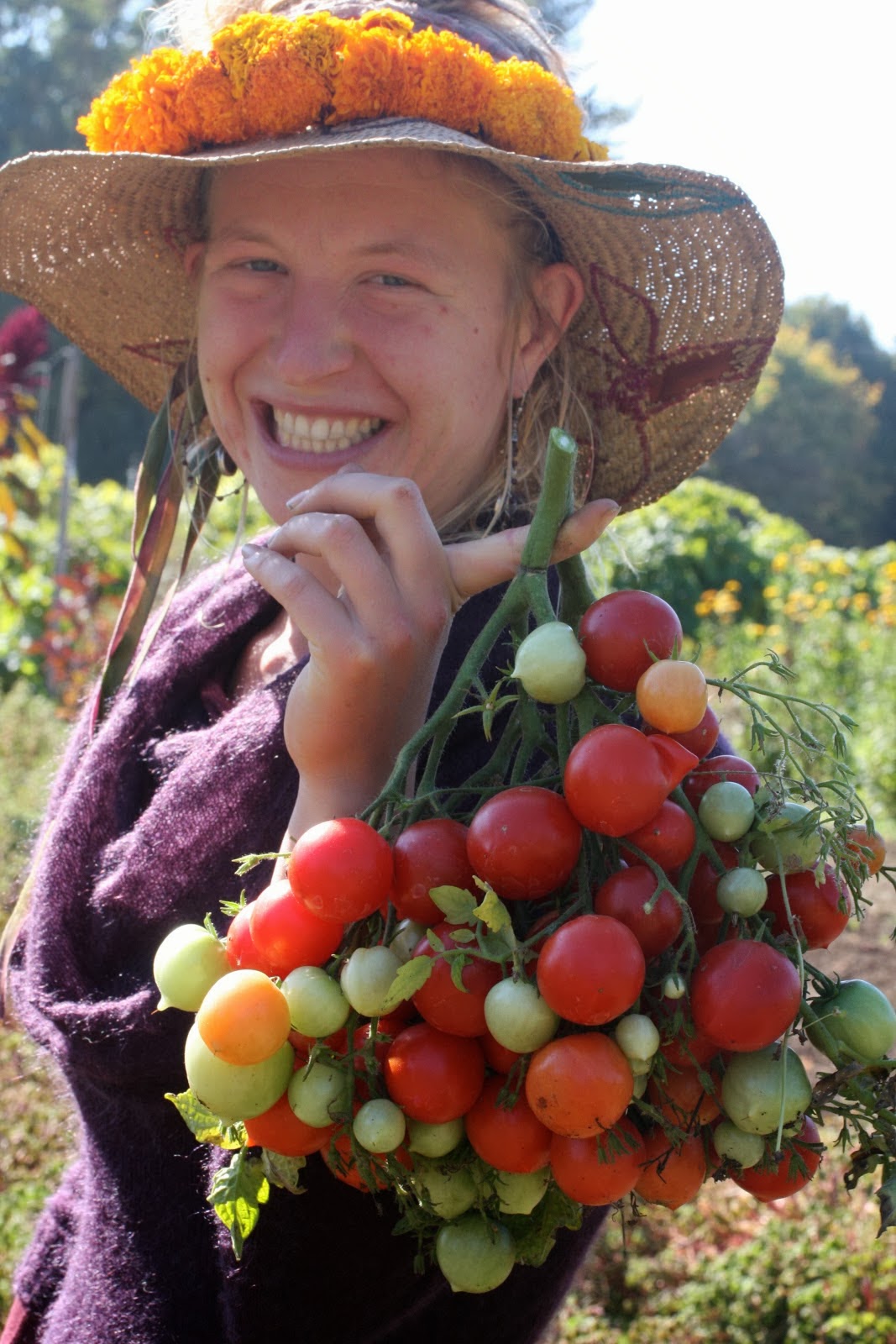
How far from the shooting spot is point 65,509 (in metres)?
7.09

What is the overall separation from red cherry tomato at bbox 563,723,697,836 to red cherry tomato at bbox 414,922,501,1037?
0.11 m

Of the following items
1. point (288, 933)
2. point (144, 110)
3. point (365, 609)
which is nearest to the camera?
point (288, 933)

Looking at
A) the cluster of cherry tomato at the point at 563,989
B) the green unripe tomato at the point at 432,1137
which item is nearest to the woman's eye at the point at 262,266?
the cluster of cherry tomato at the point at 563,989

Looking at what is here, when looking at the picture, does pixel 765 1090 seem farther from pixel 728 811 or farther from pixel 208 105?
pixel 208 105

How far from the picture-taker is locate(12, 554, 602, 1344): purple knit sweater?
1243 millimetres

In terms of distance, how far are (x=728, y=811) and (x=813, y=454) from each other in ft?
111

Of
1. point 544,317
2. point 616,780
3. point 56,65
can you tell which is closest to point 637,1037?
point 616,780

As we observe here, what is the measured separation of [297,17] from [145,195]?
376 mm

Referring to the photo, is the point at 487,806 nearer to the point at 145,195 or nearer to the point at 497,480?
the point at 497,480

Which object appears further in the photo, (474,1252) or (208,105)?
(208,105)

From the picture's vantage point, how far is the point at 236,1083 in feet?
2.39

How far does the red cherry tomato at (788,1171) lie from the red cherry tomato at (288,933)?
1.03 feet

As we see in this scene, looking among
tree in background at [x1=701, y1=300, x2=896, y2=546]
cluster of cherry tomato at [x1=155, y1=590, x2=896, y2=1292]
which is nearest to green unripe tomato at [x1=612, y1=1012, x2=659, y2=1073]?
cluster of cherry tomato at [x1=155, y1=590, x2=896, y2=1292]

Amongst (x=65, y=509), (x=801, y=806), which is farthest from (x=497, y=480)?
(x=65, y=509)
